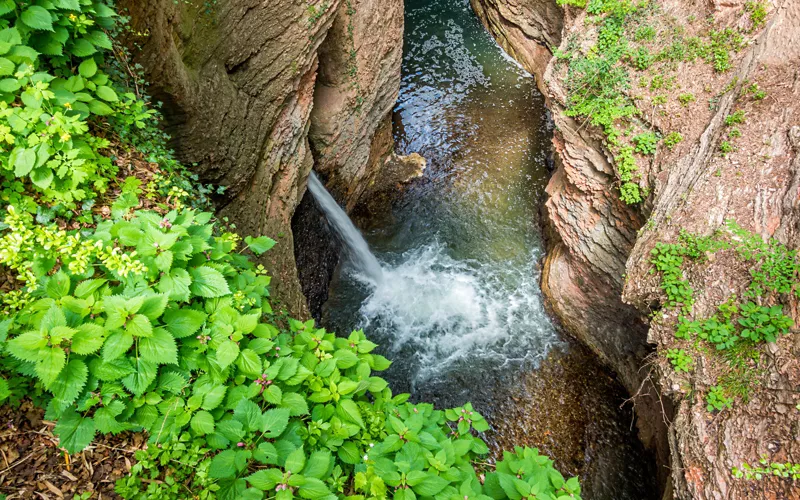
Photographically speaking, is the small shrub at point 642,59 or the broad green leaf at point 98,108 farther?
the small shrub at point 642,59

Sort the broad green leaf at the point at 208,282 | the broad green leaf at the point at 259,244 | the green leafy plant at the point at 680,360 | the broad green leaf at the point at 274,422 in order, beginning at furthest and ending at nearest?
the green leafy plant at the point at 680,360 → the broad green leaf at the point at 259,244 → the broad green leaf at the point at 208,282 → the broad green leaf at the point at 274,422

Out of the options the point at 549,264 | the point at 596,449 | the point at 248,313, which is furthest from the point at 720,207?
the point at 248,313

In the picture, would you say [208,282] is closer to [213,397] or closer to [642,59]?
[213,397]

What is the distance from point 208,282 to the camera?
254 centimetres

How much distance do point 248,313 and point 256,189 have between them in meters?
3.43

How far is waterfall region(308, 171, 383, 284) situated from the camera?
829 cm

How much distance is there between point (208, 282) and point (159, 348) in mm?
497

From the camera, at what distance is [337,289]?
8.48 metres

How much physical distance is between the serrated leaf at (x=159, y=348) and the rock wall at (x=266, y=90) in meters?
2.93

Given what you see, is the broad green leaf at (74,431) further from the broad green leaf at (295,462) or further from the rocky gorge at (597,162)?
the rocky gorge at (597,162)

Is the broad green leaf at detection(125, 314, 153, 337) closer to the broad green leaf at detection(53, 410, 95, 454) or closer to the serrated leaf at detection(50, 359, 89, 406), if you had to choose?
the serrated leaf at detection(50, 359, 89, 406)

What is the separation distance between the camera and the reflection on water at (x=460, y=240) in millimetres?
7551

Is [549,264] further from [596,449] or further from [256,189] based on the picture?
[256,189]

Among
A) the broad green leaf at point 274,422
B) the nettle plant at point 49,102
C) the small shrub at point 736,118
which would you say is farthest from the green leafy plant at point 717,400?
the nettle plant at point 49,102
